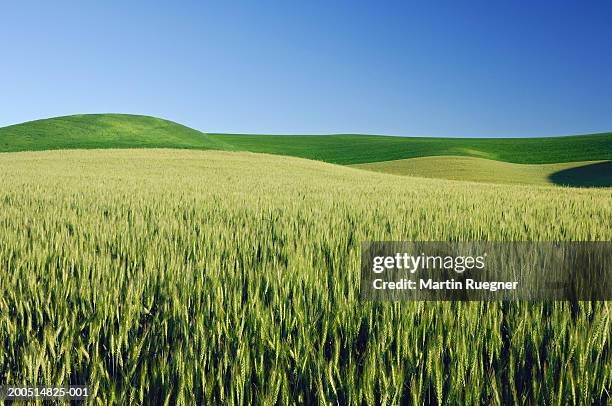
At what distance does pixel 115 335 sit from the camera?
1.71m

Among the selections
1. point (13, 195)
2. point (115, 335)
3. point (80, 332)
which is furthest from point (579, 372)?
point (13, 195)

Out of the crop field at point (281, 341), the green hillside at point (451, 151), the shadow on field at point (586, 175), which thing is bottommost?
the shadow on field at point (586, 175)

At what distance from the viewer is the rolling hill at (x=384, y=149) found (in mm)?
35562

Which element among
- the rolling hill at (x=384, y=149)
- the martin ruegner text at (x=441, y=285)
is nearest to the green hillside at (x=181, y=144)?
the rolling hill at (x=384, y=149)

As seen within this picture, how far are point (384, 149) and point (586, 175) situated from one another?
3342 cm

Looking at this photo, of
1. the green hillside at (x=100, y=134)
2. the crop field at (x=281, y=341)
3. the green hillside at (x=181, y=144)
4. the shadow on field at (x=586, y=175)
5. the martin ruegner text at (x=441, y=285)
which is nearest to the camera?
the crop field at (x=281, y=341)

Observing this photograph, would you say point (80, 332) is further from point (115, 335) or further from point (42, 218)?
point (42, 218)

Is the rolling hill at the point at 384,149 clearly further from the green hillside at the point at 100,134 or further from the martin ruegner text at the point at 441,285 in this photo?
the martin ruegner text at the point at 441,285

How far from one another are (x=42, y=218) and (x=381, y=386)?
14.2 feet

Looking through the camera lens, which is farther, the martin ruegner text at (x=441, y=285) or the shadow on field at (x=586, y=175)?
the shadow on field at (x=586, y=175)

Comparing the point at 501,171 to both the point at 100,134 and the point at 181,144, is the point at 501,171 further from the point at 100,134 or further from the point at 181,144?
the point at 100,134

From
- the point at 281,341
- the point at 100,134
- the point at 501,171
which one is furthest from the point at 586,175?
the point at 100,134

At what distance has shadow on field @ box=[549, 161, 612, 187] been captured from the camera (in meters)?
30.8

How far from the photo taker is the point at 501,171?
118 feet
